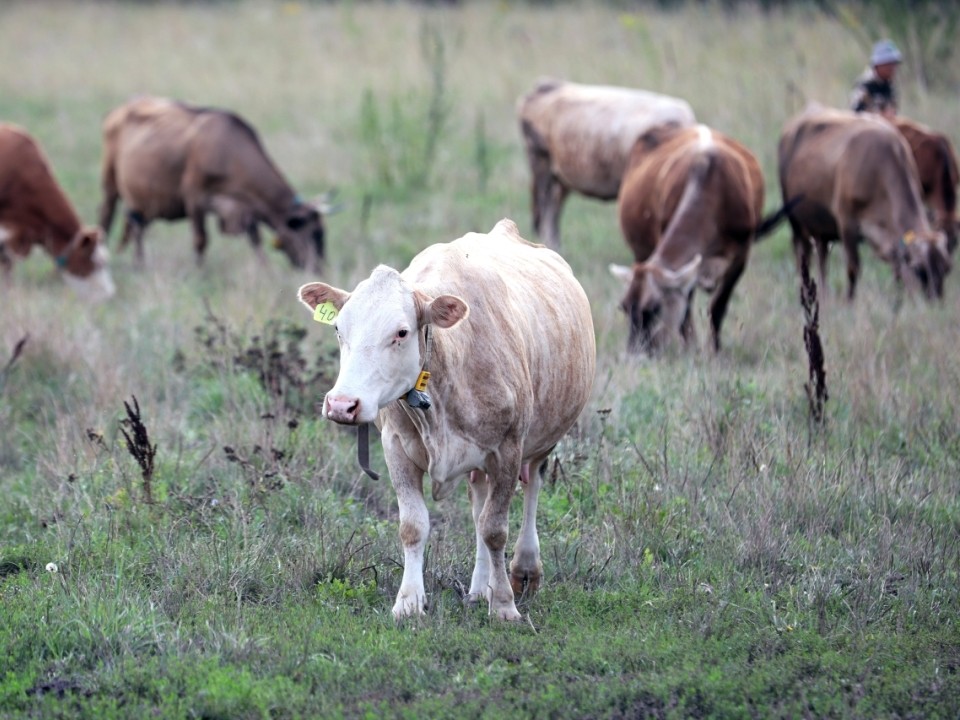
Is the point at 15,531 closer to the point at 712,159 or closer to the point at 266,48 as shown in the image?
the point at 712,159

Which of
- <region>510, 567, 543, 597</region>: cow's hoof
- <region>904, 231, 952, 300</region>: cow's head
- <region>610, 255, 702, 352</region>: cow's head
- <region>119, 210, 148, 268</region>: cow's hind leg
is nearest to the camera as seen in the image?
<region>510, 567, 543, 597</region>: cow's hoof

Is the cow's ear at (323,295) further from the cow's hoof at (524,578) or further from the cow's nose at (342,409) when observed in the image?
the cow's hoof at (524,578)

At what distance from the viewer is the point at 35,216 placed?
12.2m

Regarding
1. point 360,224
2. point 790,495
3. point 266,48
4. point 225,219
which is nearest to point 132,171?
point 225,219

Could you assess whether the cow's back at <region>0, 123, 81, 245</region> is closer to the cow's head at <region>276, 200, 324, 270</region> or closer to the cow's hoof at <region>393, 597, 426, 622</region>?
the cow's head at <region>276, 200, 324, 270</region>

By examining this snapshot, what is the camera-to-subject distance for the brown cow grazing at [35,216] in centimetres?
1172

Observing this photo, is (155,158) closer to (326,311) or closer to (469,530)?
(469,530)

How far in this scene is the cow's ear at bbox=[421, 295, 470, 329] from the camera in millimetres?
4387

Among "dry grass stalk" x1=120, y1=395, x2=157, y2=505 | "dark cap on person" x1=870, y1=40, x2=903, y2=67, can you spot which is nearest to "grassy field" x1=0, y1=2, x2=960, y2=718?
"dry grass stalk" x1=120, y1=395, x2=157, y2=505

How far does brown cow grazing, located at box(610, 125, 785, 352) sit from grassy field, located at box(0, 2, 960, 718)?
319mm

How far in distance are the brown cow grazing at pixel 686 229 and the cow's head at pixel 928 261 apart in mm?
1232

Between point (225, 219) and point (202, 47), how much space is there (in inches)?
504

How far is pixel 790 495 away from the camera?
5.89 meters

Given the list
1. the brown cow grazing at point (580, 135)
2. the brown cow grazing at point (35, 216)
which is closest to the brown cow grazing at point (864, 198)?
the brown cow grazing at point (580, 135)
